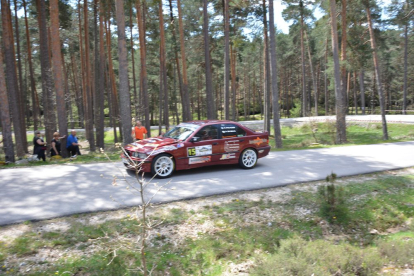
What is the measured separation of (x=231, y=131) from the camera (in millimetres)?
9461

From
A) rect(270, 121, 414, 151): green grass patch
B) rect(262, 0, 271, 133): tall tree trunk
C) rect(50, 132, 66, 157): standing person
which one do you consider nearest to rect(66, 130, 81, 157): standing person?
rect(50, 132, 66, 157): standing person

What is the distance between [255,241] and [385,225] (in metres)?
3.18

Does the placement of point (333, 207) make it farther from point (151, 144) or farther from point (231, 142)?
point (151, 144)

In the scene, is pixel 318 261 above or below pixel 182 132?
below

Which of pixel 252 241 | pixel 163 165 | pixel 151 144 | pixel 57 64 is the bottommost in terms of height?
pixel 252 241

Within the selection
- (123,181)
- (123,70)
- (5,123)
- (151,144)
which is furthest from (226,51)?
(123,181)

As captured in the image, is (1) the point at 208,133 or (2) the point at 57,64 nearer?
(1) the point at 208,133

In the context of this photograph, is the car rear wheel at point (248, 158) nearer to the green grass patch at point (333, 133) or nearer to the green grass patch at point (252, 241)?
the green grass patch at point (252, 241)

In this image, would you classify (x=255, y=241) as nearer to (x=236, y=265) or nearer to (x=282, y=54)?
(x=236, y=265)

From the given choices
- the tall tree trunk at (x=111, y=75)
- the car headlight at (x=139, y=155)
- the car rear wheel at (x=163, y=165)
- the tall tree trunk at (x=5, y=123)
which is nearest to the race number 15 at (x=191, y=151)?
the car rear wheel at (x=163, y=165)

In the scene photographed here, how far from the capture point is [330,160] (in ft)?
36.1

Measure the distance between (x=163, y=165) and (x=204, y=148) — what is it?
4.41ft

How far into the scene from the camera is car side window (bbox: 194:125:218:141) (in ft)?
29.1

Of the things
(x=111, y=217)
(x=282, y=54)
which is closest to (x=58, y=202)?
(x=111, y=217)
